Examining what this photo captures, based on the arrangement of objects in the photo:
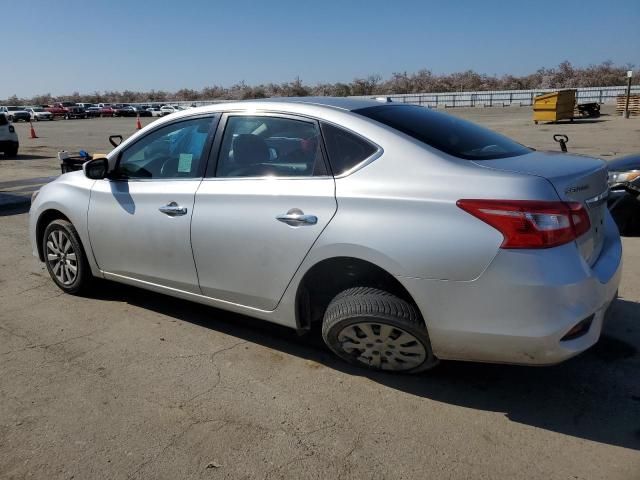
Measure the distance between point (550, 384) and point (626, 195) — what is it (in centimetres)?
375

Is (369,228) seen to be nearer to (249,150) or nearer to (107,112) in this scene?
(249,150)

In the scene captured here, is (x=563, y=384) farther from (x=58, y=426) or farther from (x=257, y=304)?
(x=58, y=426)

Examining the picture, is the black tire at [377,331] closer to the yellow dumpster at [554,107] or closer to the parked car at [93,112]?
the yellow dumpster at [554,107]

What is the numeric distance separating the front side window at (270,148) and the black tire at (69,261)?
5.45 ft

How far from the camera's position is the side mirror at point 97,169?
4238 mm

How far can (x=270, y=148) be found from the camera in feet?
11.4

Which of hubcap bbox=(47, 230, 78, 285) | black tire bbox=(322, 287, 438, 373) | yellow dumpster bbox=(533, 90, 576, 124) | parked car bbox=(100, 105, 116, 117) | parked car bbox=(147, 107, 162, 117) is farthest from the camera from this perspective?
parked car bbox=(100, 105, 116, 117)

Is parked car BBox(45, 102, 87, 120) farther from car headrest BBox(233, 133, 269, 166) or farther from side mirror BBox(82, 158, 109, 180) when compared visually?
car headrest BBox(233, 133, 269, 166)

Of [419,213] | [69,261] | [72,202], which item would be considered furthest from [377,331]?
[69,261]

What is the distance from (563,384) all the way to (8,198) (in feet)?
32.1

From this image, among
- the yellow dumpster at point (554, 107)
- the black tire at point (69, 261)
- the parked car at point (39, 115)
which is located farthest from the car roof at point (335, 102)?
the parked car at point (39, 115)

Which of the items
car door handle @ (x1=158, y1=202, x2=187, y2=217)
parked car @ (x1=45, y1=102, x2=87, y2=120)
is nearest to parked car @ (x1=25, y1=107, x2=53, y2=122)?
parked car @ (x1=45, y1=102, x2=87, y2=120)

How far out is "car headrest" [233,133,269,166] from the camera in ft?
11.5

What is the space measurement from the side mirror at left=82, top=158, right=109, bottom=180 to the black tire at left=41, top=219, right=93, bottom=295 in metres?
0.55
